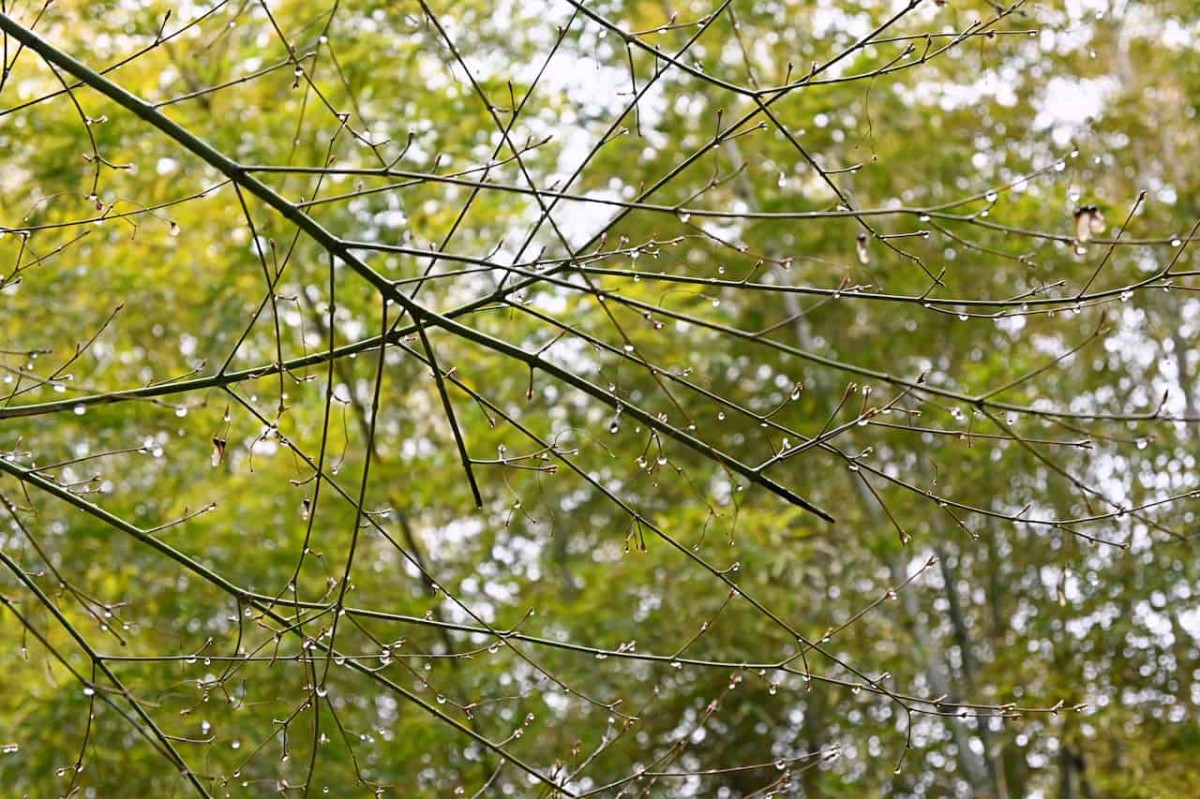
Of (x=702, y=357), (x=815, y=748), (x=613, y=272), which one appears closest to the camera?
(x=613, y=272)

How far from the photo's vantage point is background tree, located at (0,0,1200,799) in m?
3.57

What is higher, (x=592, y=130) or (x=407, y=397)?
(x=592, y=130)

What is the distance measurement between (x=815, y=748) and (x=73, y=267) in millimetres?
2985

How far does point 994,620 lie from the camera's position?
16.2ft

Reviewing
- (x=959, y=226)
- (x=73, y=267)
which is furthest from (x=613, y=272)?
(x=959, y=226)

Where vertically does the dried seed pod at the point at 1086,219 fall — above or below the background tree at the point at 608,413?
below

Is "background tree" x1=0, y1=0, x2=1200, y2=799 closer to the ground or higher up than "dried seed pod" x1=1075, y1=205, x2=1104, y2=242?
higher up

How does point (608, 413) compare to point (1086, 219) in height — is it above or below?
above

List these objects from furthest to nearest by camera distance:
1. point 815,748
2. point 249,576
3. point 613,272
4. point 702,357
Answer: point 815,748 → point 702,357 → point 249,576 → point 613,272

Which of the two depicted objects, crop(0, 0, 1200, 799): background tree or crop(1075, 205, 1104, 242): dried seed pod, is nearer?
crop(1075, 205, 1104, 242): dried seed pod

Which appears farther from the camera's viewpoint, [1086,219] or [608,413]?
[608,413]

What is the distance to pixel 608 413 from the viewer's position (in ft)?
14.8

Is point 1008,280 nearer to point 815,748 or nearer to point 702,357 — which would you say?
point 702,357

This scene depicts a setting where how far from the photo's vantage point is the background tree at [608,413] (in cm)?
357
